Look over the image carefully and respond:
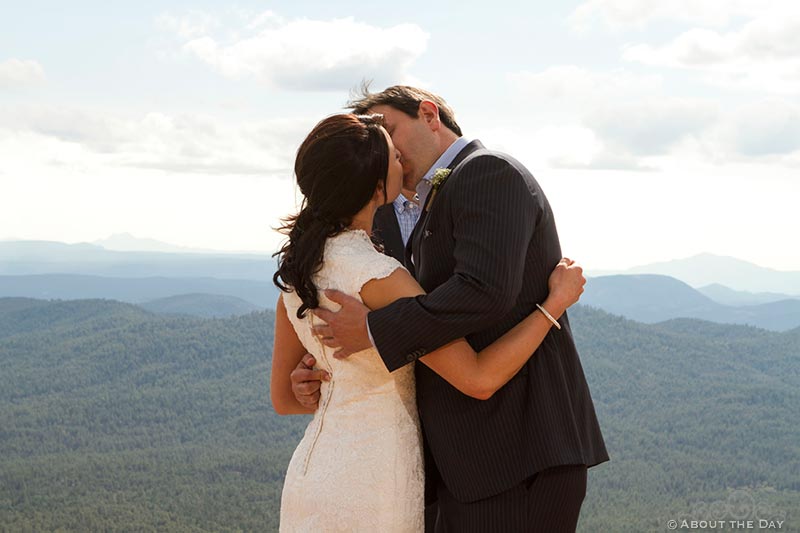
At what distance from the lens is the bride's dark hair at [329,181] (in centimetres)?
305

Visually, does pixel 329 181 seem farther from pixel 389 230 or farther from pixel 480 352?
pixel 389 230

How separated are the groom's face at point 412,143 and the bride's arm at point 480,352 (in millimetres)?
602

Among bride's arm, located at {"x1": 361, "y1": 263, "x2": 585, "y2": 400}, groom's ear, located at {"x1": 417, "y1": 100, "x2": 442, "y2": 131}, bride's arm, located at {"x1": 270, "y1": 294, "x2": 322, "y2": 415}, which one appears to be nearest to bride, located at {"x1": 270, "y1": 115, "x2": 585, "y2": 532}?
bride's arm, located at {"x1": 361, "y1": 263, "x2": 585, "y2": 400}

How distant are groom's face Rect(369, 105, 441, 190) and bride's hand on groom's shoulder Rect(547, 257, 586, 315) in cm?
67

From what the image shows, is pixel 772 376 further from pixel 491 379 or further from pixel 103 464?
pixel 491 379

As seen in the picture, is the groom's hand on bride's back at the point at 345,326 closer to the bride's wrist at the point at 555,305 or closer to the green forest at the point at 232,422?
the bride's wrist at the point at 555,305

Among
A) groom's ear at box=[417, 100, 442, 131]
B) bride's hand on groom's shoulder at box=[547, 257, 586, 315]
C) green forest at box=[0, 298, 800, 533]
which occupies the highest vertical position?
groom's ear at box=[417, 100, 442, 131]

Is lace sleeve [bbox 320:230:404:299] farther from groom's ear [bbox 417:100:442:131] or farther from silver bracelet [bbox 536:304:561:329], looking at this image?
groom's ear [bbox 417:100:442:131]

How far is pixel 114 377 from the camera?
121875 millimetres

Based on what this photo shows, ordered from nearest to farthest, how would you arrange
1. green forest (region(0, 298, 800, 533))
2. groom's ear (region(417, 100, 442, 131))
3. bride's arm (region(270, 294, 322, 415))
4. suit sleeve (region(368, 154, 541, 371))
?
suit sleeve (region(368, 154, 541, 371))
bride's arm (region(270, 294, 322, 415))
groom's ear (region(417, 100, 442, 131))
green forest (region(0, 298, 800, 533))

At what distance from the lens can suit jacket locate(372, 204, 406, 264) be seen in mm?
4859

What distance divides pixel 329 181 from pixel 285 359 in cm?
76

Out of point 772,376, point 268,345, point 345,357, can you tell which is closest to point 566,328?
point 345,357

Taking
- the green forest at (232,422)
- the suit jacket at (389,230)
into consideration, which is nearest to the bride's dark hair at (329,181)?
the suit jacket at (389,230)
